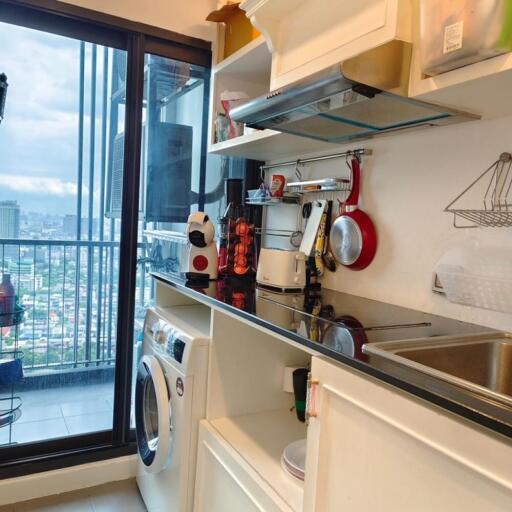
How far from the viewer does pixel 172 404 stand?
5.68ft

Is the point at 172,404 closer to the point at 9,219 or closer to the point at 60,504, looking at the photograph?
the point at 60,504

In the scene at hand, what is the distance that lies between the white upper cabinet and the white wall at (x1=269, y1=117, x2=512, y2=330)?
43cm

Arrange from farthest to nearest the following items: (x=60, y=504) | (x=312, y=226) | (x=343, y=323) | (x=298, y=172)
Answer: (x=298, y=172) → (x=60, y=504) → (x=312, y=226) → (x=343, y=323)

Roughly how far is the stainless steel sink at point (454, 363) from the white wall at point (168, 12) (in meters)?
1.94

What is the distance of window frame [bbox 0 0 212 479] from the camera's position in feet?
6.67

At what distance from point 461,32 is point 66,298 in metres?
2.05

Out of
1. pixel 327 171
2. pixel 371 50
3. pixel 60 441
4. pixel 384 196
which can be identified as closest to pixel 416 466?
pixel 371 50

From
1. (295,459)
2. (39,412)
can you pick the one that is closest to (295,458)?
(295,459)

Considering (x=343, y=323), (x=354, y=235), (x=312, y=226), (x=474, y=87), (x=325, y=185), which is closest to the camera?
(x=474, y=87)

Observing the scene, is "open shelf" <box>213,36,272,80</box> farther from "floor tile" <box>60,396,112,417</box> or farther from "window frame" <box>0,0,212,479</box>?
"floor tile" <box>60,396,112,417</box>

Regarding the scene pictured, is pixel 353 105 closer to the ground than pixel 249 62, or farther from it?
closer to the ground

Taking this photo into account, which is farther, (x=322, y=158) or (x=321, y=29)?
(x=322, y=158)

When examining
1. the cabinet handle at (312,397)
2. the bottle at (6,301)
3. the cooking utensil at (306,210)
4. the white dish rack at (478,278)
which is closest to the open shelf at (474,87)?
the white dish rack at (478,278)

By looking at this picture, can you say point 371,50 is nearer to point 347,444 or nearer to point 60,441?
point 347,444
